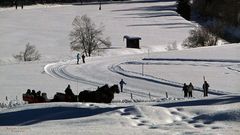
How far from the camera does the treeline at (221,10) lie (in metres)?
79.0

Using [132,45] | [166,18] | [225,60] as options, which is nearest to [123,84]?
[225,60]

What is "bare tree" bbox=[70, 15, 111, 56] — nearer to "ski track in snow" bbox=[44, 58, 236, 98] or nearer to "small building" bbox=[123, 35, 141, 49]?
"small building" bbox=[123, 35, 141, 49]

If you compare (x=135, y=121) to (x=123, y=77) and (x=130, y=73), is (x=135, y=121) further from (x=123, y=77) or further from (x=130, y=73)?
(x=130, y=73)

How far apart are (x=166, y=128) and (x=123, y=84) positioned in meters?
20.7

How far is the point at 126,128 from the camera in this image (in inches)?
443

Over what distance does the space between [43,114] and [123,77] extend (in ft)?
65.0

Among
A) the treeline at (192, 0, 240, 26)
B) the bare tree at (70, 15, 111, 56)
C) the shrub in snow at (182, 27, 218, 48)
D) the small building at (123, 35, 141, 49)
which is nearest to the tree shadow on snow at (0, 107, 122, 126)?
the bare tree at (70, 15, 111, 56)

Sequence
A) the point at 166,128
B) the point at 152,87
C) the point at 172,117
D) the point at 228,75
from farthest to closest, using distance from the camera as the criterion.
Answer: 1. the point at 228,75
2. the point at 152,87
3. the point at 172,117
4. the point at 166,128

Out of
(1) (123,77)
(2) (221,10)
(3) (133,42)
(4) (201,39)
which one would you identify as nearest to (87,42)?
(3) (133,42)

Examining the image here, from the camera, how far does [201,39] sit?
60.3 meters

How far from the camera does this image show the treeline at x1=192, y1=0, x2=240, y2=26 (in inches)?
3112

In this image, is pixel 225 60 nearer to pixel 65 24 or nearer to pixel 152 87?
pixel 152 87

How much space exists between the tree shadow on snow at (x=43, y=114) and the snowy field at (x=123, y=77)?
0.09 ft

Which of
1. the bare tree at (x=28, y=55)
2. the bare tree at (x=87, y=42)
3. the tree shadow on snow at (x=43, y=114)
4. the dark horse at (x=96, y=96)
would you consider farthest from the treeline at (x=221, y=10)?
the tree shadow on snow at (x=43, y=114)
